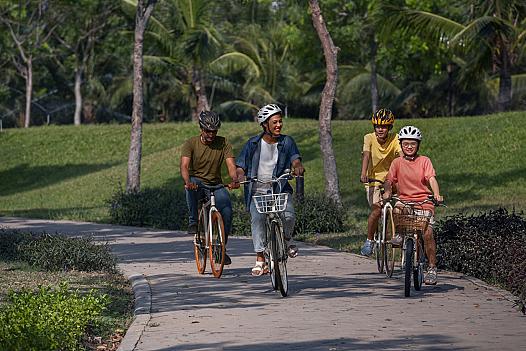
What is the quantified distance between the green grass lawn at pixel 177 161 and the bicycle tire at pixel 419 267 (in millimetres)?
10706

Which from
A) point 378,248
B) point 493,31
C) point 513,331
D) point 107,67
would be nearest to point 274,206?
point 378,248

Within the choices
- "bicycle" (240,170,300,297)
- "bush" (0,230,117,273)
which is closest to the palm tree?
"bush" (0,230,117,273)

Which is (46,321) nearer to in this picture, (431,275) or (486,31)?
(431,275)

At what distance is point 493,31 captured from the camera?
37.1m

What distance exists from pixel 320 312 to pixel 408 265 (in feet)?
4.32

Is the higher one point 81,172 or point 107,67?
point 107,67

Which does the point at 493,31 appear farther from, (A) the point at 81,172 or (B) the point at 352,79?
(B) the point at 352,79

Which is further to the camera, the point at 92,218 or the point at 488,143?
the point at 488,143

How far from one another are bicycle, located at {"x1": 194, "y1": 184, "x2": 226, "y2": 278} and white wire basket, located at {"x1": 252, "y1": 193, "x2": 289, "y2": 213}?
4.49ft

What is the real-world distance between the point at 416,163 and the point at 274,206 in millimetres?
1482

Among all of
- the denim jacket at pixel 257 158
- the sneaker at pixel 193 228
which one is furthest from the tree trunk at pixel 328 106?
the denim jacket at pixel 257 158

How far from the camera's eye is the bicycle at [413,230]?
1211cm

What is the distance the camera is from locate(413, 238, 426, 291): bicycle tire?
12.2 meters

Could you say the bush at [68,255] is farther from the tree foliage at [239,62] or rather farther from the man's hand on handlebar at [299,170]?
the tree foliage at [239,62]
